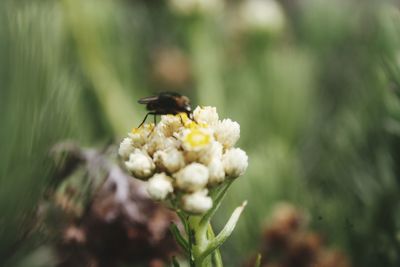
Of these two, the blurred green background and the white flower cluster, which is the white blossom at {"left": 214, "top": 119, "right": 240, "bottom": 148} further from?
the blurred green background

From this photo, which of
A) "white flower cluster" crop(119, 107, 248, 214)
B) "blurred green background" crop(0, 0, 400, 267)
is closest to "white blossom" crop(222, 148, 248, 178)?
"white flower cluster" crop(119, 107, 248, 214)

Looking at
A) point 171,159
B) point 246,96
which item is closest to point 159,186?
point 171,159

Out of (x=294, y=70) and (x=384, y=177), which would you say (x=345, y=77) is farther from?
(x=384, y=177)

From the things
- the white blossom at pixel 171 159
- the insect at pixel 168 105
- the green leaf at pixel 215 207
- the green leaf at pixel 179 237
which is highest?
the insect at pixel 168 105

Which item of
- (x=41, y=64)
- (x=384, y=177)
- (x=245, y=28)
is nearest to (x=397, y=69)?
(x=384, y=177)

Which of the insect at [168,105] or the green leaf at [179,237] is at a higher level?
the insect at [168,105]

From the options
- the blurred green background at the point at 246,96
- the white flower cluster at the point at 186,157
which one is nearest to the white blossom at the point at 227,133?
the white flower cluster at the point at 186,157

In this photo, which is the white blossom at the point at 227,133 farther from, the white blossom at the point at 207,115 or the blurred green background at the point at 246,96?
the blurred green background at the point at 246,96
